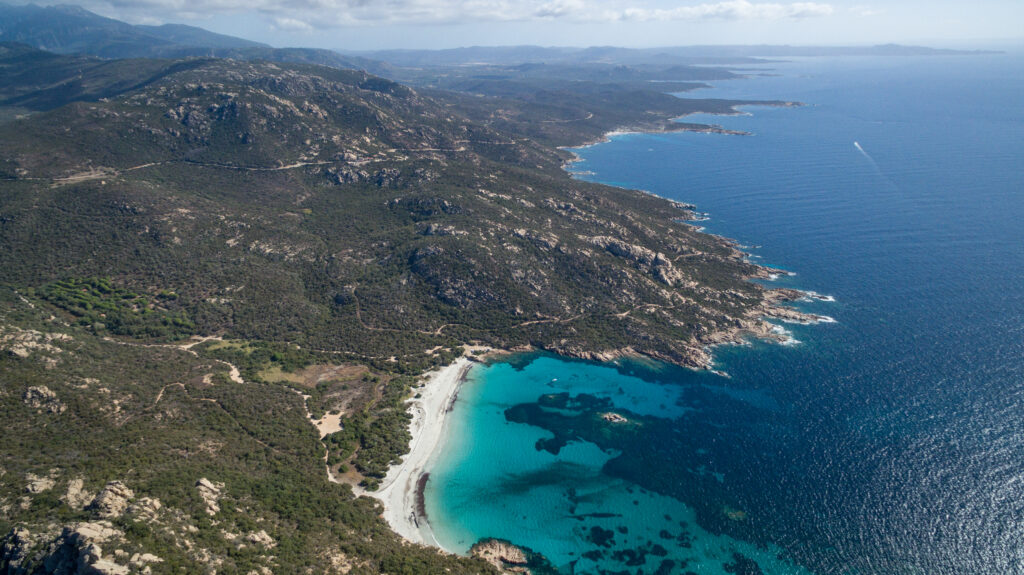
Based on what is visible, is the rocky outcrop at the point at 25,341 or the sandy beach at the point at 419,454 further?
the rocky outcrop at the point at 25,341

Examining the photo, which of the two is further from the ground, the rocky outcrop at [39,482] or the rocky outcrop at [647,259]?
the rocky outcrop at [647,259]

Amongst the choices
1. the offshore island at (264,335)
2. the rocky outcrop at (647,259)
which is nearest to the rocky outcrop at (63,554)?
the offshore island at (264,335)

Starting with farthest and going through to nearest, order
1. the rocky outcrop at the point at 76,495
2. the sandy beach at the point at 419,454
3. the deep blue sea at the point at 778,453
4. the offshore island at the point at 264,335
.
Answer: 1. the sandy beach at the point at 419,454
2. the deep blue sea at the point at 778,453
3. the offshore island at the point at 264,335
4. the rocky outcrop at the point at 76,495

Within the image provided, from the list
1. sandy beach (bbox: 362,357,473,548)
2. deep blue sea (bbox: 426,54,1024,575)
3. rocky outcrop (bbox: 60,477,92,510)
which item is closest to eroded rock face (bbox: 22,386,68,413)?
rocky outcrop (bbox: 60,477,92,510)

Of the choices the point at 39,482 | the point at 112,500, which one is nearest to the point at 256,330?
the point at 39,482

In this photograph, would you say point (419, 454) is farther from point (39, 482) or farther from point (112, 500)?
point (39, 482)

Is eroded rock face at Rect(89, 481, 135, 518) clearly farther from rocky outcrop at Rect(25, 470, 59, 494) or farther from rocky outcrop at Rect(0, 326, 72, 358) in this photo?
rocky outcrop at Rect(0, 326, 72, 358)

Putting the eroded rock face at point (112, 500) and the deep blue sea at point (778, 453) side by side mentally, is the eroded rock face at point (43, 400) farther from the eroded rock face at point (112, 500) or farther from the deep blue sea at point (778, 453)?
the deep blue sea at point (778, 453)
